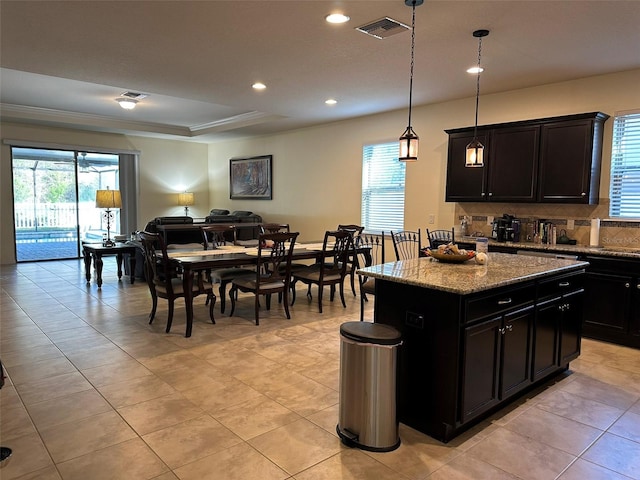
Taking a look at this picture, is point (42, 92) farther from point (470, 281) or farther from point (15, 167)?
point (470, 281)

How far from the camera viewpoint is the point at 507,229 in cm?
497

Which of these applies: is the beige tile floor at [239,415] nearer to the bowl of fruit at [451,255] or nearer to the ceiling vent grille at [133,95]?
the bowl of fruit at [451,255]

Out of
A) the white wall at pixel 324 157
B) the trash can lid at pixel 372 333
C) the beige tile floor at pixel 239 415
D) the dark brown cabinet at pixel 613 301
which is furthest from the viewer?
the white wall at pixel 324 157

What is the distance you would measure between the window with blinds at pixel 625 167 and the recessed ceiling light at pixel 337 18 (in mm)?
3134

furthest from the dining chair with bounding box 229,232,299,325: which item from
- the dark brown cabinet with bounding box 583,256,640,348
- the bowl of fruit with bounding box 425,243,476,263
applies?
the dark brown cabinet with bounding box 583,256,640,348

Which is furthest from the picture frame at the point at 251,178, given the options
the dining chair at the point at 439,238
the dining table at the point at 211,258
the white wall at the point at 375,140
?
the dining chair at the point at 439,238

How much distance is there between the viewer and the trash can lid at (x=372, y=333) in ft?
7.45

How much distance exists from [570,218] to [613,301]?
1129 millimetres

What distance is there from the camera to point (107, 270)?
7797 millimetres

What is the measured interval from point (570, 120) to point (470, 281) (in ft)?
9.92

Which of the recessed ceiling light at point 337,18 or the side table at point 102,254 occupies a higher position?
the recessed ceiling light at point 337,18

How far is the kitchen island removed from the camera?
2309 millimetres

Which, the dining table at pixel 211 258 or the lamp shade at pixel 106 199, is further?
the lamp shade at pixel 106 199

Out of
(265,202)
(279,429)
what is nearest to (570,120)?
(279,429)
